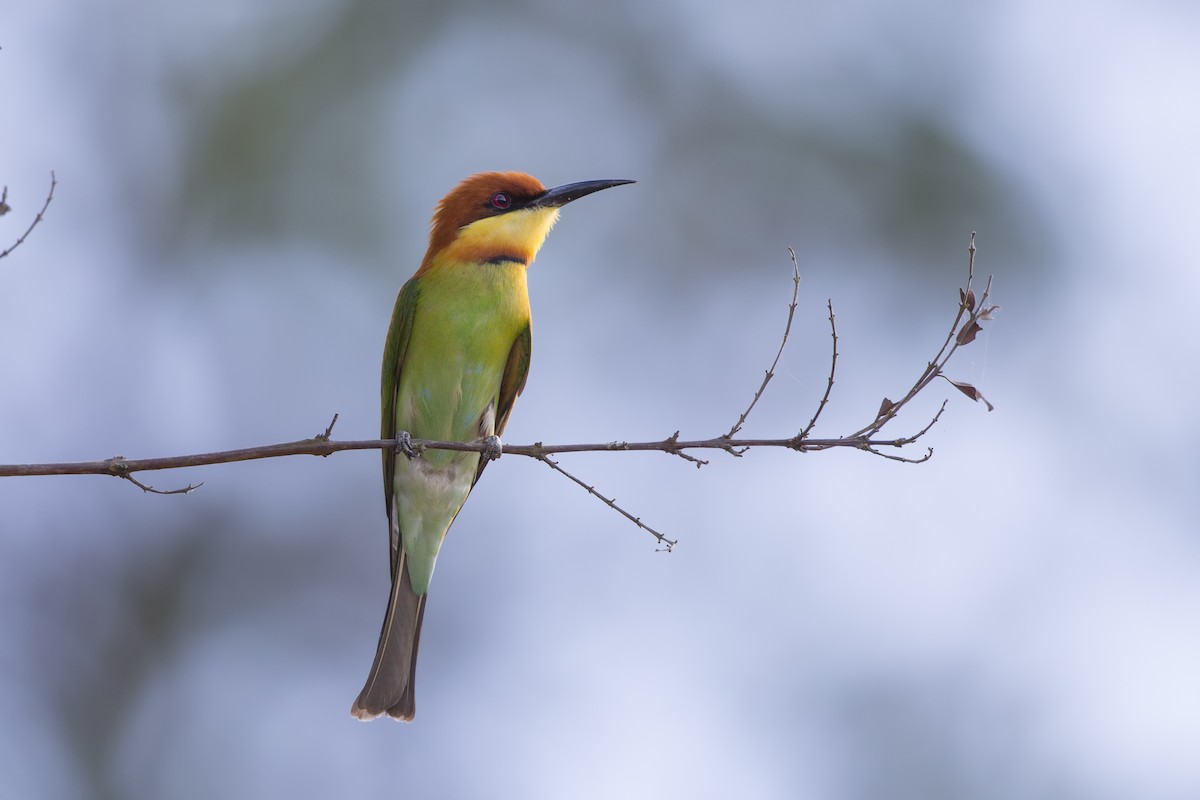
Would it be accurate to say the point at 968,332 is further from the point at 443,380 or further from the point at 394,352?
the point at 394,352

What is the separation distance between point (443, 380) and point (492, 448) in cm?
119

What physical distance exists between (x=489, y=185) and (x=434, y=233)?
265 millimetres

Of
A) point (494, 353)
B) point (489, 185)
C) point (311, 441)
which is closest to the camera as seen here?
point (311, 441)

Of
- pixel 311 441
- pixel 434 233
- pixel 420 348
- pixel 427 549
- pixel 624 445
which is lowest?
pixel 311 441

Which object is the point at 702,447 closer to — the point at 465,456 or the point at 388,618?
the point at 465,456

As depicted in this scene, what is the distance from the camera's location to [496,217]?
4500 mm

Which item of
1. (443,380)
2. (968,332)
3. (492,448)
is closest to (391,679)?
(443,380)

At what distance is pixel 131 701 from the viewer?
8.09m

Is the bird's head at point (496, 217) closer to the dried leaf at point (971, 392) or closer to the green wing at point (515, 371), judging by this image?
the green wing at point (515, 371)

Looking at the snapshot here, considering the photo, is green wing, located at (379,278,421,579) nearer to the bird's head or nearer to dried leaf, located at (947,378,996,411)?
the bird's head

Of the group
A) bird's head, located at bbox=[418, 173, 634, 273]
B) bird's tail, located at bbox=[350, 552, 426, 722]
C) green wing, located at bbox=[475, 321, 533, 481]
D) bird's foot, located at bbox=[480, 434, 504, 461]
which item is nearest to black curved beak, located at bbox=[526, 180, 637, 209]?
bird's head, located at bbox=[418, 173, 634, 273]

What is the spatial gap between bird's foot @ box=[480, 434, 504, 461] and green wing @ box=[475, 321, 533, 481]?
24 centimetres

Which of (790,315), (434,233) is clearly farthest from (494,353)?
(790,315)

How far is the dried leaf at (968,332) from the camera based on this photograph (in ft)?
8.80
